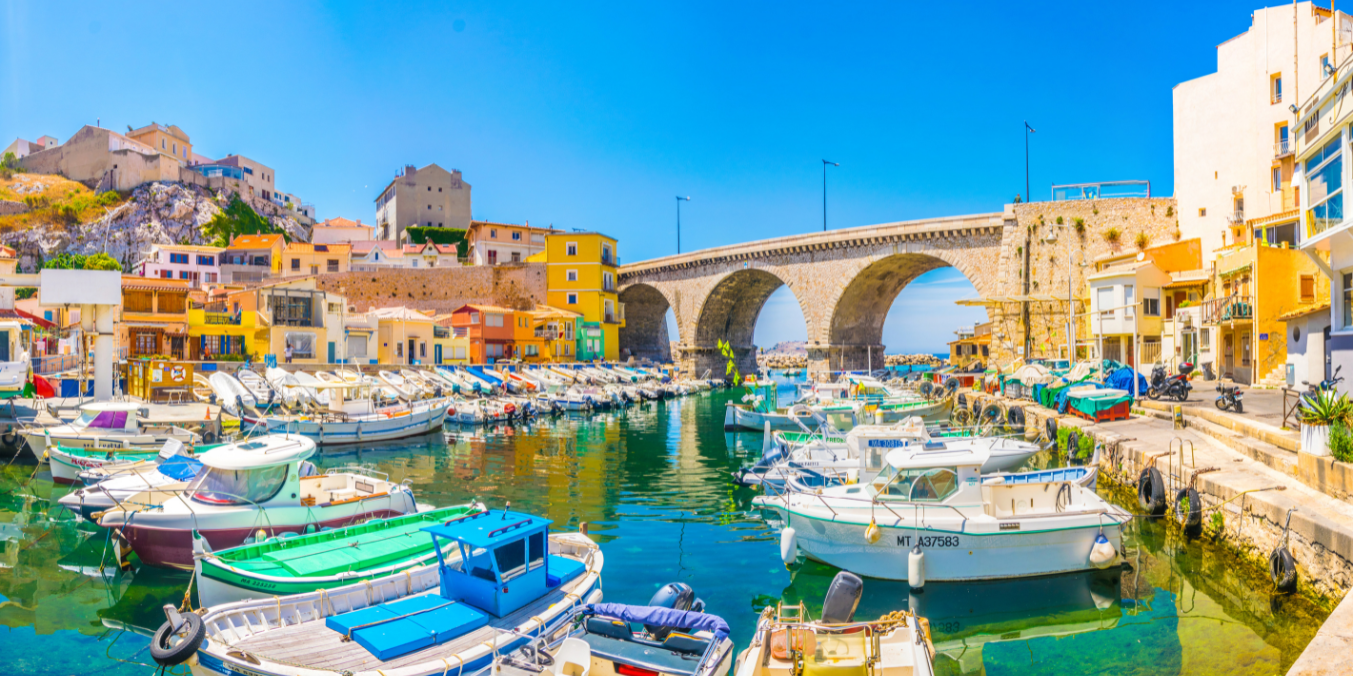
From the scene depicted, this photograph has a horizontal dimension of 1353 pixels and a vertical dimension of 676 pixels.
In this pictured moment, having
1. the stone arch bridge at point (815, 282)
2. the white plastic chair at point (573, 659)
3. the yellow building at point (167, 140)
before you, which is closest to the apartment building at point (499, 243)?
the stone arch bridge at point (815, 282)

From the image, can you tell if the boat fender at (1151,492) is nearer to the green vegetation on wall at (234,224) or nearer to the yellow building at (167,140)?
the green vegetation on wall at (234,224)

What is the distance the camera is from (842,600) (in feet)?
22.9

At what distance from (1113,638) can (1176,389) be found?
44.0 feet

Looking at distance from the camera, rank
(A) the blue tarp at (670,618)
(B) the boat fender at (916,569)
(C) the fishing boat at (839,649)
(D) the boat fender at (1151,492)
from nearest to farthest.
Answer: (C) the fishing boat at (839,649) < (A) the blue tarp at (670,618) < (B) the boat fender at (916,569) < (D) the boat fender at (1151,492)

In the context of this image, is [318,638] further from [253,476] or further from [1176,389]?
[1176,389]

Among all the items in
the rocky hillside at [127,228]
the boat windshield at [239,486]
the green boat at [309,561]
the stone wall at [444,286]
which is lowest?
the green boat at [309,561]

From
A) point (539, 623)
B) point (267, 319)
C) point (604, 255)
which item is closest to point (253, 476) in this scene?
point (539, 623)

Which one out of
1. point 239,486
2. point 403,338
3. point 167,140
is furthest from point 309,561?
point 167,140

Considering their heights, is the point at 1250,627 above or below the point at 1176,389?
below

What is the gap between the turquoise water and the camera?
24.4 feet

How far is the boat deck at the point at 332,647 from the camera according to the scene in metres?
5.83

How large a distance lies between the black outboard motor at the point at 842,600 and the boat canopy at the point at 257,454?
7.74 meters

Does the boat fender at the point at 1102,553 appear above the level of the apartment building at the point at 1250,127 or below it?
below

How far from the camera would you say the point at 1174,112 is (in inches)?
1226
